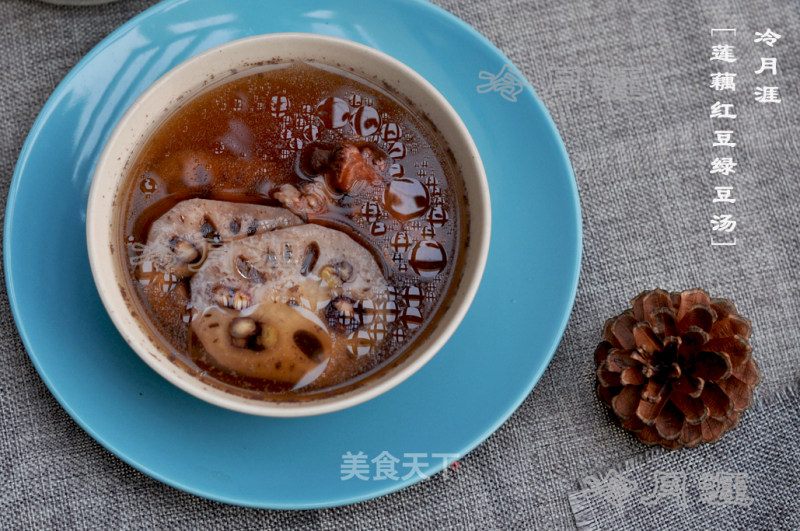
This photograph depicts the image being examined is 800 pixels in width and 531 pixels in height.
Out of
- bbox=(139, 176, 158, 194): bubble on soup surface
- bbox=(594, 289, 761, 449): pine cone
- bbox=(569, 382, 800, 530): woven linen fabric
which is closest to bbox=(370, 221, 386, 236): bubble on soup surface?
bbox=(139, 176, 158, 194): bubble on soup surface

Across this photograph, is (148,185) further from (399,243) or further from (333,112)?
(399,243)

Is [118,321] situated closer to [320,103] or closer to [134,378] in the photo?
Answer: [134,378]

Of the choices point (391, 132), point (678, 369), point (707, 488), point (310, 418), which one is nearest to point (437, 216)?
point (391, 132)

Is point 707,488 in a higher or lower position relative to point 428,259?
lower

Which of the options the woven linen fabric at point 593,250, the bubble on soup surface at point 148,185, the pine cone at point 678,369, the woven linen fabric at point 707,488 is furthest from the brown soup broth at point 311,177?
the woven linen fabric at point 707,488

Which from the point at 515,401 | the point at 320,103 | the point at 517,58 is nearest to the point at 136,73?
the point at 320,103

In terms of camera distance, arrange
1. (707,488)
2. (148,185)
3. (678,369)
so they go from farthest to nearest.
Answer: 1. (707,488)
2. (678,369)
3. (148,185)

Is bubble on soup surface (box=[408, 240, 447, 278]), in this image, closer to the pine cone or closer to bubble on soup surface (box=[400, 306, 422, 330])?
bubble on soup surface (box=[400, 306, 422, 330])
